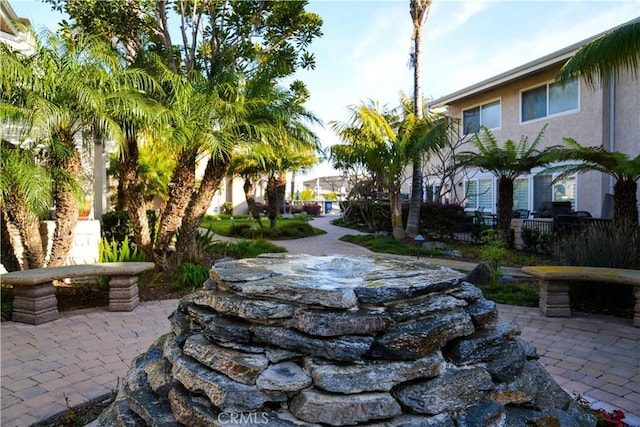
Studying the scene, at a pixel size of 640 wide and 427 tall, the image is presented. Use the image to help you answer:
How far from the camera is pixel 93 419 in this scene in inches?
116

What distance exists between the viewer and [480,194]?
16766 mm

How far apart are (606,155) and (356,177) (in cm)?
988

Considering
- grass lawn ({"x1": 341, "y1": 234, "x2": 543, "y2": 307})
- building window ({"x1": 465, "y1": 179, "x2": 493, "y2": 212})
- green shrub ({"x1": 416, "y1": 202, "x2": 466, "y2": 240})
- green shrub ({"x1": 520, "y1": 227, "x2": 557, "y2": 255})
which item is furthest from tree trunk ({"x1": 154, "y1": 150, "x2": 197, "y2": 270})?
building window ({"x1": 465, "y1": 179, "x2": 493, "y2": 212})

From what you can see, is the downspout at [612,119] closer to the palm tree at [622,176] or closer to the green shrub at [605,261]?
the palm tree at [622,176]

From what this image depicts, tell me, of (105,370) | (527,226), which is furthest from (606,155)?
(105,370)

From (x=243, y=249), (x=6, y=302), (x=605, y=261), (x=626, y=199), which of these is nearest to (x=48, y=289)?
(x=6, y=302)

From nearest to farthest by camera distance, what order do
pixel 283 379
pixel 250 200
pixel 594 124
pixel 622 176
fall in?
pixel 283 379
pixel 622 176
pixel 594 124
pixel 250 200

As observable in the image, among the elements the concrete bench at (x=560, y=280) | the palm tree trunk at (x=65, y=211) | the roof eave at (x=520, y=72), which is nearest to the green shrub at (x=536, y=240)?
the roof eave at (x=520, y=72)

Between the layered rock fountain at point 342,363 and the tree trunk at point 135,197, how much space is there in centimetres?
549

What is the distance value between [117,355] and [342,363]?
10.6 ft

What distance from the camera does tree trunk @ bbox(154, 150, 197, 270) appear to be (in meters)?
7.47

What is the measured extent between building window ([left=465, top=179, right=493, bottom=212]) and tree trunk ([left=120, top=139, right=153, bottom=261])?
12765mm

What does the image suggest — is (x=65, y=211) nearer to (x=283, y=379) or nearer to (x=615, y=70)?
(x=283, y=379)

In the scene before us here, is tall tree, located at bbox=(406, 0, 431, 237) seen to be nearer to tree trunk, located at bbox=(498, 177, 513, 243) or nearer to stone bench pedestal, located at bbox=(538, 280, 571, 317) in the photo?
tree trunk, located at bbox=(498, 177, 513, 243)
